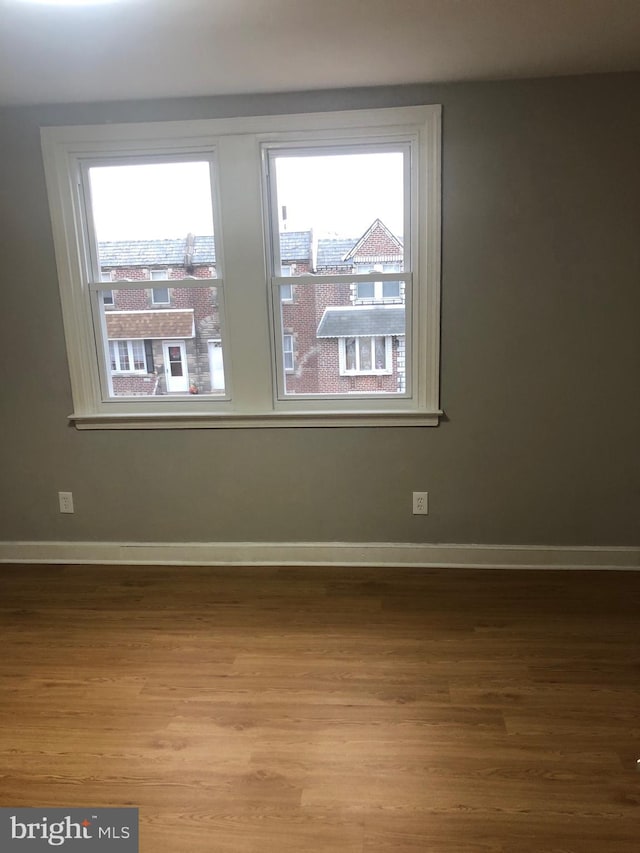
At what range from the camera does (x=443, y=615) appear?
265 centimetres

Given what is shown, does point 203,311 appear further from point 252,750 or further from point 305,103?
point 252,750

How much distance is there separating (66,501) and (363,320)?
1928mm

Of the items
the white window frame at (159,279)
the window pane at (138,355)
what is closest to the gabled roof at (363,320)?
the white window frame at (159,279)

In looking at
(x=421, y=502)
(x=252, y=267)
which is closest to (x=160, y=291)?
(x=252, y=267)

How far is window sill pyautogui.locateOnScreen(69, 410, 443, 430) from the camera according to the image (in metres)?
2.99

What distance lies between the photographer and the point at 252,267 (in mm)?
2928

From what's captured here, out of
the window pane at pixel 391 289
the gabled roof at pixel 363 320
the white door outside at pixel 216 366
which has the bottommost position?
the white door outside at pixel 216 366

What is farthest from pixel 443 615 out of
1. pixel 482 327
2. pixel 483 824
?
pixel 482 327

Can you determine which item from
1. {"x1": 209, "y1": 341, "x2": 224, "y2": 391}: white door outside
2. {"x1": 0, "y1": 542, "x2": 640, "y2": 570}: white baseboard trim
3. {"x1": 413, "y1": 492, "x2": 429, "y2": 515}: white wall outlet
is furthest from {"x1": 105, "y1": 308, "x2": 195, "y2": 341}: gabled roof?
{"x1": 413, "y1": 492, "x2": 429, "y2": 515}: white wall outlet

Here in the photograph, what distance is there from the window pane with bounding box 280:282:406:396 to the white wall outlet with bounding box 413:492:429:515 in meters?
0.56

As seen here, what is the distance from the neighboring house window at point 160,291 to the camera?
302 centimetres

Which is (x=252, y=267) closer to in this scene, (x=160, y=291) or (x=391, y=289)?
(x=160, y=291)

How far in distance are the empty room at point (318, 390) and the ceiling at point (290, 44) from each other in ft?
0.06

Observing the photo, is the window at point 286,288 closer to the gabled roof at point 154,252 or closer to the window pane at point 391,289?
the gabled roof at point 154,252
